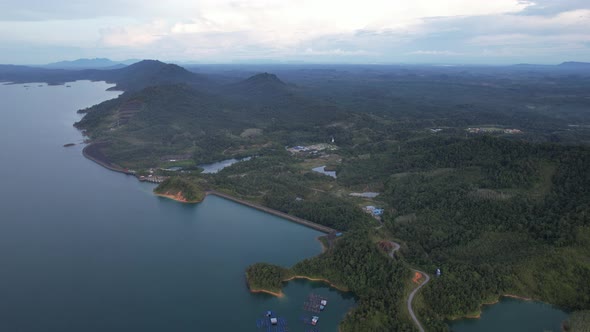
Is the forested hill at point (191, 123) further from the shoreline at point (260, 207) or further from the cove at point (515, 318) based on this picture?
the cove at point (515, 318)

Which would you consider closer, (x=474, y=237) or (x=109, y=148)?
(x=474, y=237)

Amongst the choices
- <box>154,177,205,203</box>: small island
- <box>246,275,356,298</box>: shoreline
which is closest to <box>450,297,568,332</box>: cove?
<box>246,275,356,298</box>: shoreline

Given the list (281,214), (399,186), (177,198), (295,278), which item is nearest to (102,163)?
(177,198)

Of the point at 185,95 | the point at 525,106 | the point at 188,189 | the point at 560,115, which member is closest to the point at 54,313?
the point at 188,189

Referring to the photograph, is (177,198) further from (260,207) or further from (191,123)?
(191,123)

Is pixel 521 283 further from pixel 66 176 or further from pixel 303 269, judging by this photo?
pixel 66 176

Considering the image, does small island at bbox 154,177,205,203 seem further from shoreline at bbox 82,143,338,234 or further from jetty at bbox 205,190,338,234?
jetty at bbox 205,190,338,234
